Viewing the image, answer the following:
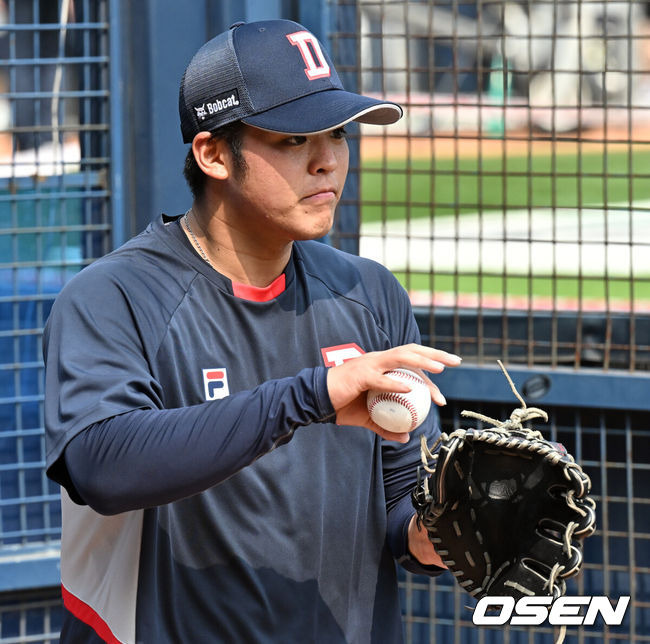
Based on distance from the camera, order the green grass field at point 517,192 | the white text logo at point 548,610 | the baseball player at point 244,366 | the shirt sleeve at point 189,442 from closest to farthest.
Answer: the shirt sleeve at point 189,442 < the baseball player at point 244,366 < the white text logo at point 548,610 < the green grass field at point 517,192

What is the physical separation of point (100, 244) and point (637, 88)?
2032 mm

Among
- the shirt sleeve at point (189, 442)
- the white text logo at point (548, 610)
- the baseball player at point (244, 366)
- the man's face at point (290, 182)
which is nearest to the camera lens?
the shirt sleeve at point (189, 442)

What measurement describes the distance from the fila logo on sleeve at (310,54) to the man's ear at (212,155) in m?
0.22

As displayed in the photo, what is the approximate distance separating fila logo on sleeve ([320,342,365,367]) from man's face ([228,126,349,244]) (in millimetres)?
234

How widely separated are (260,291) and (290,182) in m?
0.22

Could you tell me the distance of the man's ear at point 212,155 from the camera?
2.11 meters

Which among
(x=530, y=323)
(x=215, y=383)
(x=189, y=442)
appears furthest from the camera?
(x=530, y=323)

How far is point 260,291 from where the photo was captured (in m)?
2.11

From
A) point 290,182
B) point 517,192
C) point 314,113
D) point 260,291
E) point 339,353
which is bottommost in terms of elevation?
point 339,353

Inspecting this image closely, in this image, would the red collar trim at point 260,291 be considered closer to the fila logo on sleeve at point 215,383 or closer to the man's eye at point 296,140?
the fila logo on sleeve at point 215,383

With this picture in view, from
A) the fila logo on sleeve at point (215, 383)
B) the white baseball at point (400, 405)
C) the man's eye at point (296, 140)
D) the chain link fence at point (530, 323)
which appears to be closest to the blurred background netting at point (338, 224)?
the chain link fence at point (530, 323)

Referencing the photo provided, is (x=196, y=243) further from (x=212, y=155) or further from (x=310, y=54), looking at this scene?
(x=310, y=54)

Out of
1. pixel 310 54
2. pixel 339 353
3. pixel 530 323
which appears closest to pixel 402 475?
pixel 339 353

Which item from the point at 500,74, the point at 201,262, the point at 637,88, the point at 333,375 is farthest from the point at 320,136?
the point at 637,88
